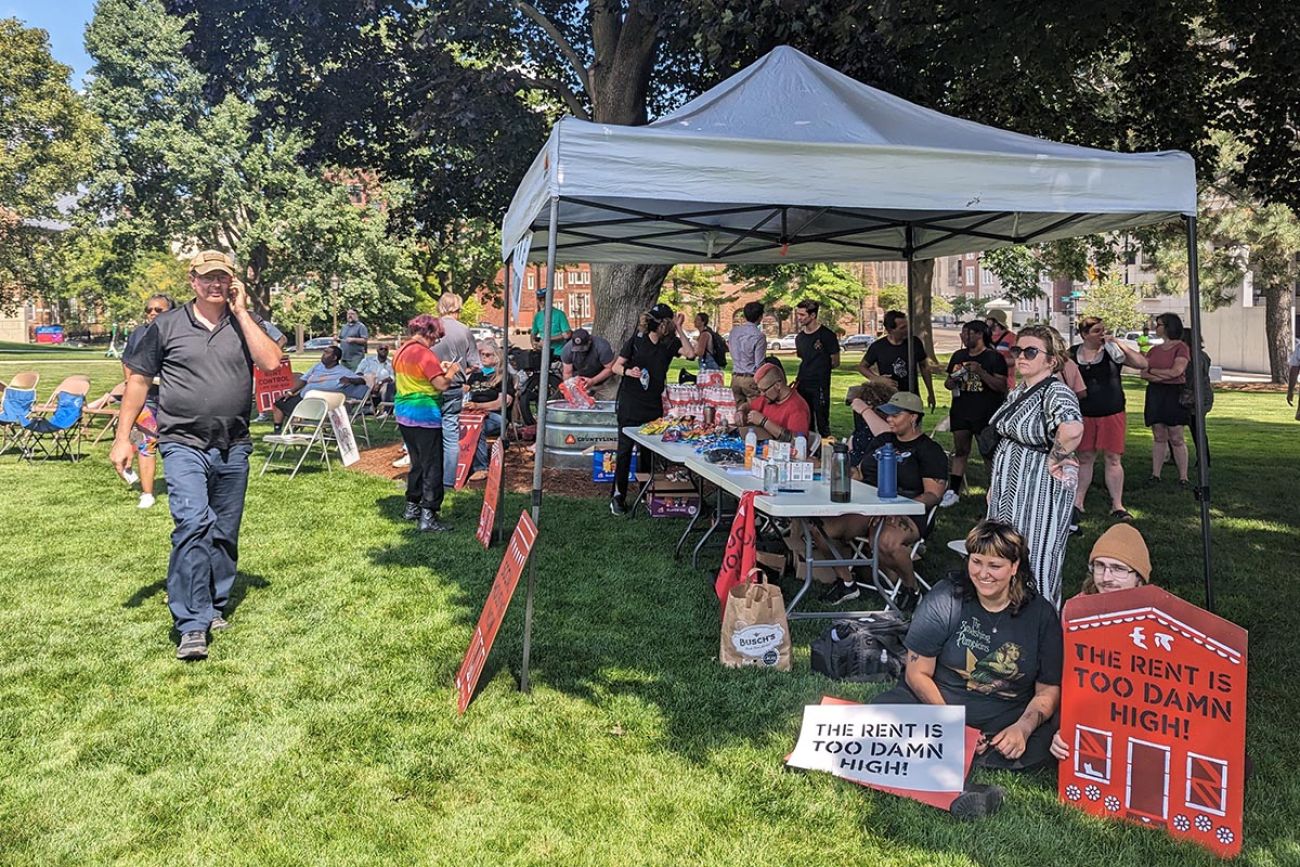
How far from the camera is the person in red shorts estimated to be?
8562mm

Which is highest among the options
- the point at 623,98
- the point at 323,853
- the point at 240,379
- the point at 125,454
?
the point at 623,98

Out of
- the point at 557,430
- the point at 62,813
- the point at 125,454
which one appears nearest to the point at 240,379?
the point at 125,454

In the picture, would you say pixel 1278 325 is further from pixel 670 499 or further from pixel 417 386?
pixel 417 386

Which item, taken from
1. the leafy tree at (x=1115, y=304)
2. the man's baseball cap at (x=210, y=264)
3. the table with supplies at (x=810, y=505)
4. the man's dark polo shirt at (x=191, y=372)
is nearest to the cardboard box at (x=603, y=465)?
the table with supplies at (x=810, y=505)

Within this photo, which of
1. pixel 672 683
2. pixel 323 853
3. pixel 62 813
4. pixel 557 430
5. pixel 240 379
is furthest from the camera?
pixel 557 430

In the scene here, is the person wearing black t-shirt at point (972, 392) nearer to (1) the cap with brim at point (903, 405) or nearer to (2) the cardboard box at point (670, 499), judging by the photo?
(2) the cardboard box at point (670, 499)

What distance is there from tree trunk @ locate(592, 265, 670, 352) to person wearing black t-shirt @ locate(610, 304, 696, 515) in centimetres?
316

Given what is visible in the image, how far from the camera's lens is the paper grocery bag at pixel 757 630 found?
4727 millimetres

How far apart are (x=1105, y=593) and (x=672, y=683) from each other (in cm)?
204

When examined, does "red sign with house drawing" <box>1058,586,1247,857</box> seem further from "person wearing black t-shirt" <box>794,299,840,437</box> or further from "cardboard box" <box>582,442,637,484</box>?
"person wearing black t-shirt" <box>794,299,840,437</box>

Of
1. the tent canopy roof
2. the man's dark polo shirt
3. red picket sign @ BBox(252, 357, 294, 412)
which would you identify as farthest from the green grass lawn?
red picket sign @ BBox(252, 357, 294, 412)

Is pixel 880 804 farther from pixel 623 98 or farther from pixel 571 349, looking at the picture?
pixel 623 98

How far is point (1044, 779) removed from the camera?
11.8 feet

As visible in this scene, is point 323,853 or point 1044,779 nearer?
point 323,853
